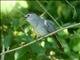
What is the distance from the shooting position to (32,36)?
3.03 m

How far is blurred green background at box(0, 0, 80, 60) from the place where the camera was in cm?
280

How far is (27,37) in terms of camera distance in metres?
2.74

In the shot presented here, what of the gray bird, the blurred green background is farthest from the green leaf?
the gray bird

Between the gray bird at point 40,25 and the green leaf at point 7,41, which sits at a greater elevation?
the gray bird at point 40,25

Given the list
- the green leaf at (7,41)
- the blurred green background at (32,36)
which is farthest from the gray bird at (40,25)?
the green leaf at (7,41)

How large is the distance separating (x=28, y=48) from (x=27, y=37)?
94 mm

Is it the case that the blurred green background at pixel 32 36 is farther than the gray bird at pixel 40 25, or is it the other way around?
the gray bird at pixel 40 25

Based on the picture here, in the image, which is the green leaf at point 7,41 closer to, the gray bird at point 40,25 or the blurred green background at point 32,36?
the blurred green background at point 32,36

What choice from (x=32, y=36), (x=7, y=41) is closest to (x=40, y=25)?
(x=32, y=36)

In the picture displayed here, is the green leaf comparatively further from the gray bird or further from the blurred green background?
the gray bird

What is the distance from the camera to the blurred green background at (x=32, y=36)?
2804mm

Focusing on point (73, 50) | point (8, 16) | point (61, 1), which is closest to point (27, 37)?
point (73, 50)

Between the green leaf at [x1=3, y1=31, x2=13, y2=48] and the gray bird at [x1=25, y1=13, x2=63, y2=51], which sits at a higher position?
the gray bird at [x1=25, y1=13, x2=63, y2=51]

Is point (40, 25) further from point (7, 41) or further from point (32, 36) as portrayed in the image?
point (7, 41)
